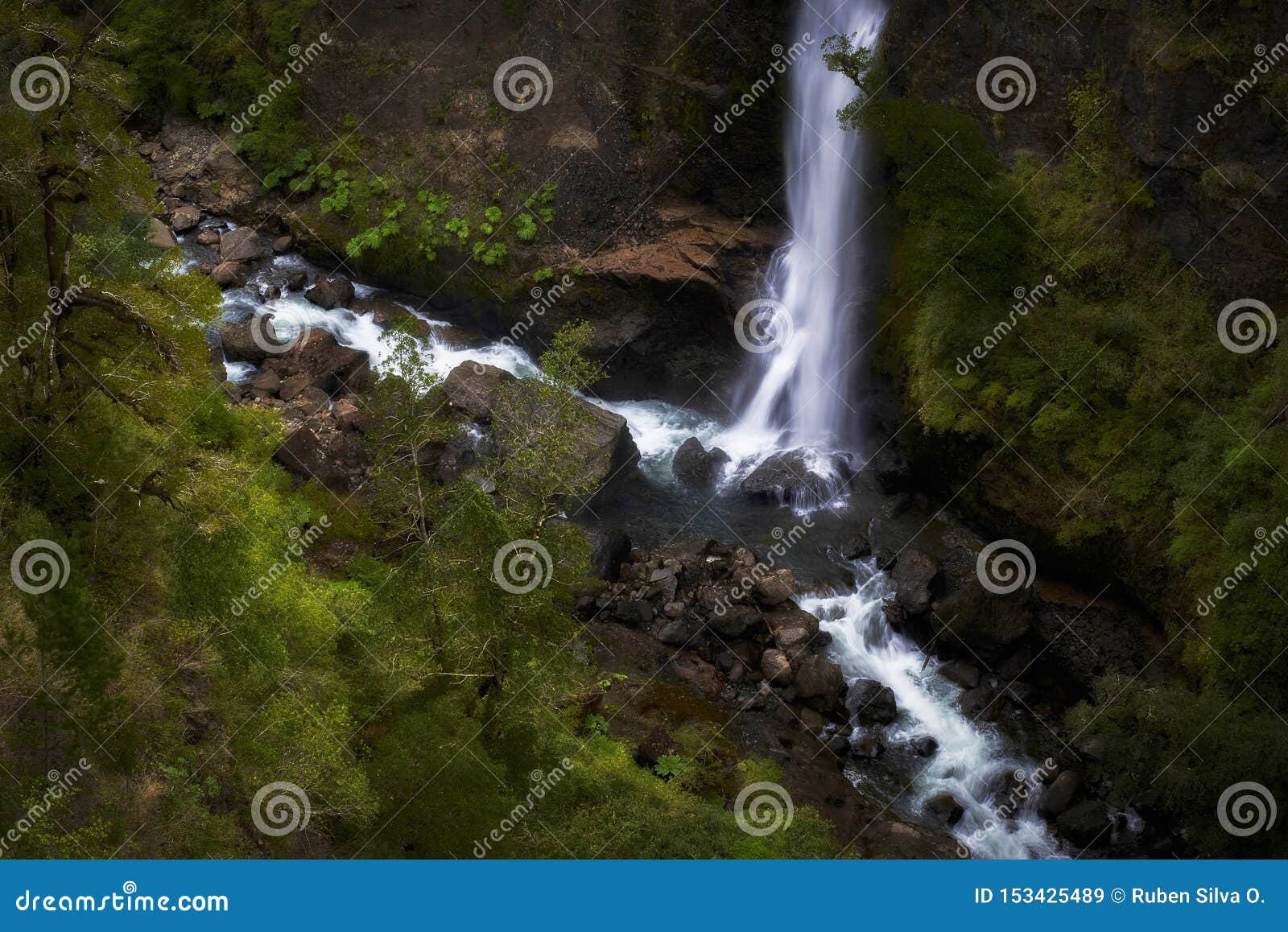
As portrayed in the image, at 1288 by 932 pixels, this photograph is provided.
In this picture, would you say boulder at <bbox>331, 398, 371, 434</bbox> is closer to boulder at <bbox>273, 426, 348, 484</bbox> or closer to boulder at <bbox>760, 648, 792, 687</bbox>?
boulder at <bbox>273, 426, 348, 484</bbox>

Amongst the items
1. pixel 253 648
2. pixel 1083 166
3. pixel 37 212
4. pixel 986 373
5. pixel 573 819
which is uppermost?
pixel 1083 166

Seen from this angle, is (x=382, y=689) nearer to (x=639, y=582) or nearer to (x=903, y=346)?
(x=639, y=582)

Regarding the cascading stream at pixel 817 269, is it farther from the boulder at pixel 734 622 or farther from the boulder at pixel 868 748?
the boulder at pixel 868 748

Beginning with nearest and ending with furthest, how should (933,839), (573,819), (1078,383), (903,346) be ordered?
1. (573,819)
2. (933,839)
3. (1078,383)
4. (903,346)

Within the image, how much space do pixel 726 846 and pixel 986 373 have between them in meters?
13.0

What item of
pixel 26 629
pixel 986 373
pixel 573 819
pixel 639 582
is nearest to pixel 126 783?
pixel 26 629

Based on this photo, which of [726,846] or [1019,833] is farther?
[1019,833]

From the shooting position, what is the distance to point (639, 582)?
25.3 m

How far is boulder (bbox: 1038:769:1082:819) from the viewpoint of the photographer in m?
21.2
